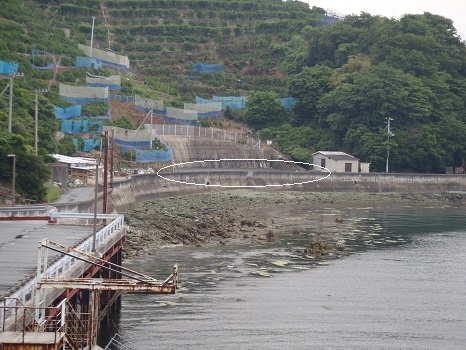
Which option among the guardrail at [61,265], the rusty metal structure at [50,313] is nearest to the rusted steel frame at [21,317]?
the rusty metal structure at [50,313]

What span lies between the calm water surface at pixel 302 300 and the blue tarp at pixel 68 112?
97.4 feet

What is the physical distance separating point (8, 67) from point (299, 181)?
30.9 m

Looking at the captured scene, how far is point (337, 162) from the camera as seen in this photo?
95062 mm

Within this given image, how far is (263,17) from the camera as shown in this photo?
142 meters

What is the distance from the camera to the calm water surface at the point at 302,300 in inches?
1366

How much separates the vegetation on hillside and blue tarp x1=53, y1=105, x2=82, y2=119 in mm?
2208

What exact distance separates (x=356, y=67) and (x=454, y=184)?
797 inches

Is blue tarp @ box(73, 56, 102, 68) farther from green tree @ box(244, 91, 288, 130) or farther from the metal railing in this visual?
the metal railing

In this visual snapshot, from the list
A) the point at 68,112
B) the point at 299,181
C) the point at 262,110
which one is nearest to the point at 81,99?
the point at 68,112

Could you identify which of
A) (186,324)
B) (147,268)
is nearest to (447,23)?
(147,268)

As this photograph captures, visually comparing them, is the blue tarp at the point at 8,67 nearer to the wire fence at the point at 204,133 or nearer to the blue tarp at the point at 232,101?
the wire fence at the point at 204,133

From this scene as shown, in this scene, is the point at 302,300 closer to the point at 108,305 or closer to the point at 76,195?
the point at 108,305

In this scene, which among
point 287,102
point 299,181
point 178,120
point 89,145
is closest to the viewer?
point 89,145

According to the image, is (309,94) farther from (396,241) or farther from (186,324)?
(186,324)
